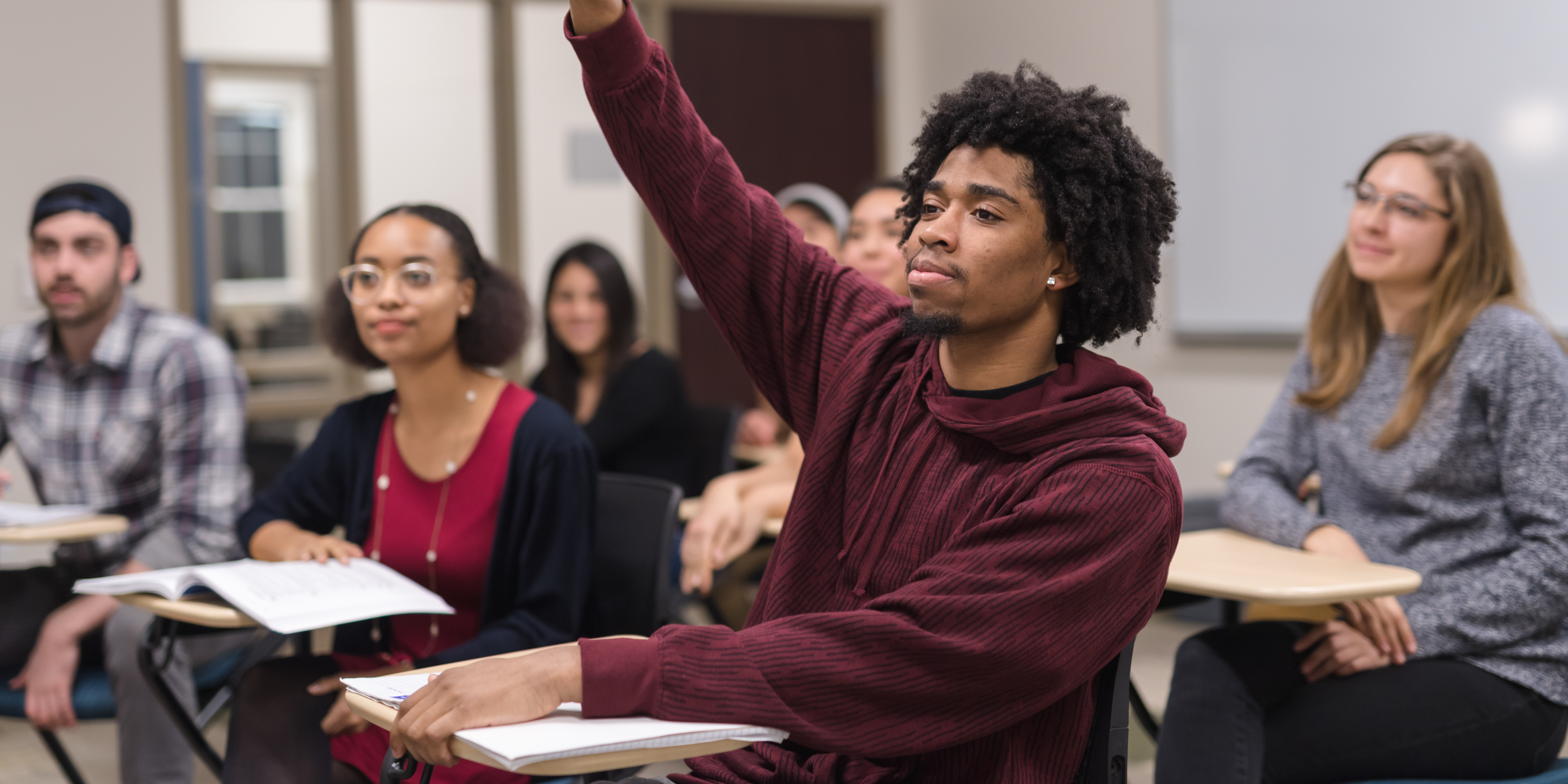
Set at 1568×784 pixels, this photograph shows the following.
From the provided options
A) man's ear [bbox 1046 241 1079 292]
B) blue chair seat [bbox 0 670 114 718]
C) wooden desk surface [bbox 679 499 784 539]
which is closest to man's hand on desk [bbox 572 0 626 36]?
man's ear [bbox 1046 241 1079 292]

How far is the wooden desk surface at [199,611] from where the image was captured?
6.12ft

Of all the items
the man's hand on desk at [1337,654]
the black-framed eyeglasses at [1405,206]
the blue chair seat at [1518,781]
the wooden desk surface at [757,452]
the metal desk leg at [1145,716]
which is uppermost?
the black-framed eyeglasses at [1405,206]

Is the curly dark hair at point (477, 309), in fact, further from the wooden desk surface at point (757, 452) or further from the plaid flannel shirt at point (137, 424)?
the wooden desk surface at point (757, 452)

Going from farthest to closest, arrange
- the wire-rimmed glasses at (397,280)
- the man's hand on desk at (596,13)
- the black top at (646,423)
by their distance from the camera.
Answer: the black top at (646,423), the wire-rimmed glasses at (397,280), the man's hand on desk at (596,13)

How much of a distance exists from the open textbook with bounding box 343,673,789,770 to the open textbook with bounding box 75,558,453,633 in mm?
481

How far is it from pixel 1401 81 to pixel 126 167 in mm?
4579

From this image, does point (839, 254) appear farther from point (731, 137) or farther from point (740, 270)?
point (731, 137)

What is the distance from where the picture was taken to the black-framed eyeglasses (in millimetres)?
2279

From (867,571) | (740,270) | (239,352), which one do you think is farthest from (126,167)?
(867,571)

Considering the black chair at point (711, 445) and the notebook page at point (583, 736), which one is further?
the black chair at point (711, 445)

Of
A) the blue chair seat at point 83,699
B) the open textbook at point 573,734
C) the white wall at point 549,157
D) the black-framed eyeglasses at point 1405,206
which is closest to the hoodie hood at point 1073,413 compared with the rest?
the open textbook at point 573,734

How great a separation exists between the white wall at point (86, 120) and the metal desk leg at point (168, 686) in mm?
3047

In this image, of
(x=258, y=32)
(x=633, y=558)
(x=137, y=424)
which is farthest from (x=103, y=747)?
(x=258, y=32)

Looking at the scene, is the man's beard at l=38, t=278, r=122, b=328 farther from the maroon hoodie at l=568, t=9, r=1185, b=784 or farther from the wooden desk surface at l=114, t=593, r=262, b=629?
the maroon hoodie at l=568, t=9, r=1185, b=784
